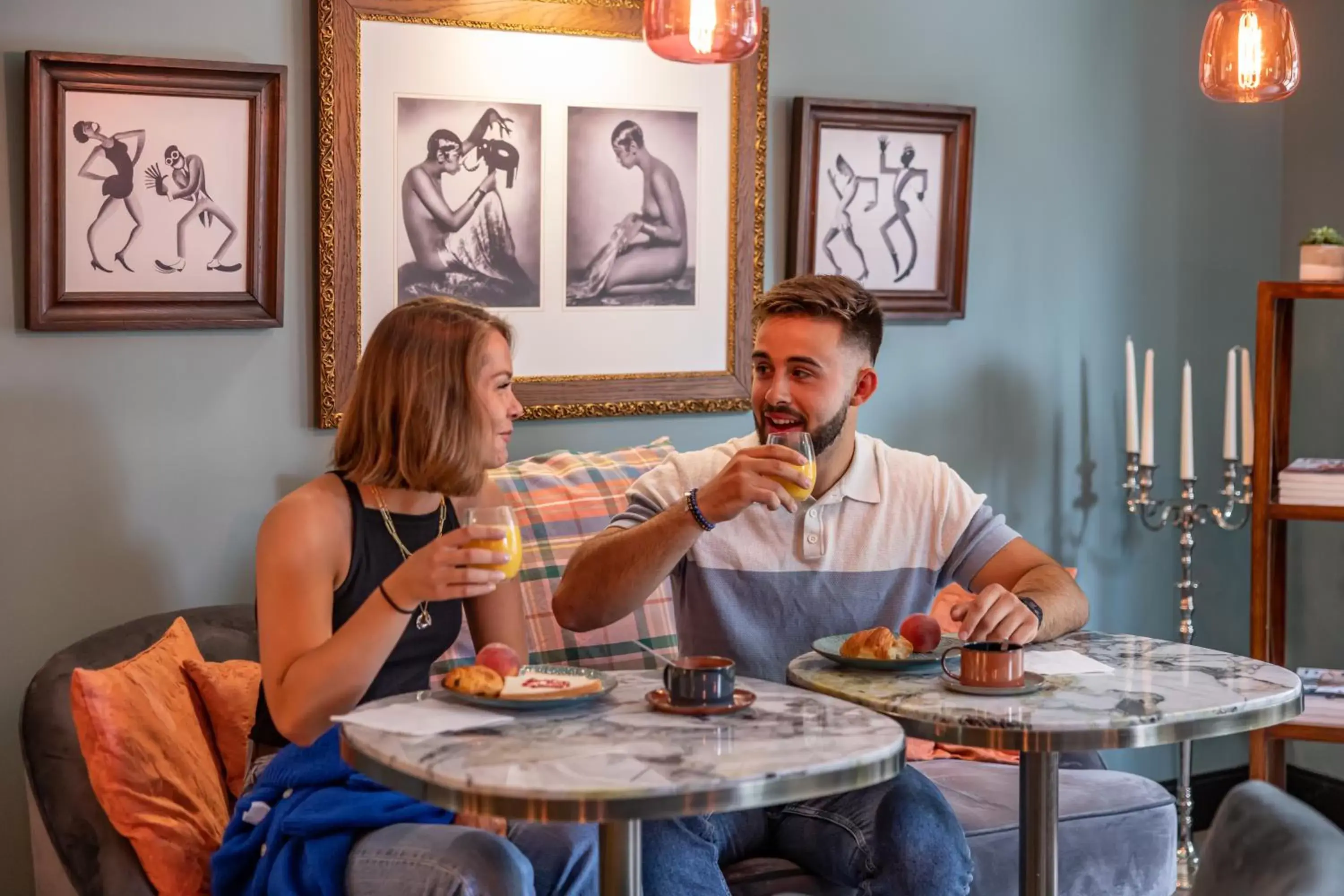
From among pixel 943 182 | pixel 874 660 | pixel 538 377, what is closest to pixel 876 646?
pixel 874 660

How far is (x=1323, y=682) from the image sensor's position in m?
3.77

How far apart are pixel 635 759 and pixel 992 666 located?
1.87ft

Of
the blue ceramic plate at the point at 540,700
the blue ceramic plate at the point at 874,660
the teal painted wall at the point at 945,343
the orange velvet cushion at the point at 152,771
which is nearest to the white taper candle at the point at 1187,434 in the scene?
the teal painted wall at the point at 945,343

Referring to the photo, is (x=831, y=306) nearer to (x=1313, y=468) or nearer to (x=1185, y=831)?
(x=1313, y=468)

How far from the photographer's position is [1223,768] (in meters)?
4.41

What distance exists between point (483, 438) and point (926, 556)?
78 centimetres

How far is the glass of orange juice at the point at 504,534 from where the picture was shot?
1.93 m

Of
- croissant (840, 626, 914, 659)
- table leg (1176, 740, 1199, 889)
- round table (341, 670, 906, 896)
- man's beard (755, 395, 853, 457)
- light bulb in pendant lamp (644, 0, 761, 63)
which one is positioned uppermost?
light bulb in pendant lamp (644, 0, 761, 63)

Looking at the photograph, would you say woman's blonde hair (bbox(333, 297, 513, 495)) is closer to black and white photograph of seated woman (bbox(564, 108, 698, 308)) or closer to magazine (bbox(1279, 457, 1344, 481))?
black and white photograph of seated woman (bbox(564, 108, 698, 308))

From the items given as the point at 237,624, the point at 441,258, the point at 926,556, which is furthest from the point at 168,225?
the point at 926,556

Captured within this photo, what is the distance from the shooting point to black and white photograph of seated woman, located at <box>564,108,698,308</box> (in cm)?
338

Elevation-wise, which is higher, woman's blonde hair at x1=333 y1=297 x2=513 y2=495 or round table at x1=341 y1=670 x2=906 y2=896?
woman's blonde hair at x1=333 y1=297 x2=513 y2=495

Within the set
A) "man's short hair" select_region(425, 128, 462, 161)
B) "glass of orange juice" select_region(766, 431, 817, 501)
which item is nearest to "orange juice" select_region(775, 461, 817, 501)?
"glass of orange juice" select_region(766, 431, 817, 501)

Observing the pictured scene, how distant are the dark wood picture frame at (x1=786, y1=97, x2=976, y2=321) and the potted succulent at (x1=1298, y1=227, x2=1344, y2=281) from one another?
793mm
